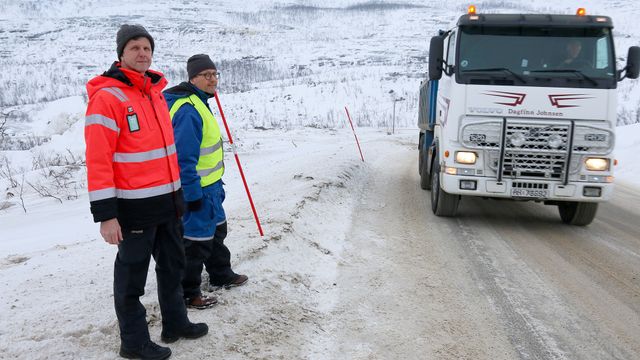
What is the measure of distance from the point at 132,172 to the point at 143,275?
63cm

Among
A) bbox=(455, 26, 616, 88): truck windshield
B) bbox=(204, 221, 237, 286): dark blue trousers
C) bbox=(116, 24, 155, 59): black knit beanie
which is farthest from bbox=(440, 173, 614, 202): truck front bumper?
bbox=(116, 24, 155, 59): black knit beanie

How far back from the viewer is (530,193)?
241 inches

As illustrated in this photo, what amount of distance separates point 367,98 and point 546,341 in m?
33.2

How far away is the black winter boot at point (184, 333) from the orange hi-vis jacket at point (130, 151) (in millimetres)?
780

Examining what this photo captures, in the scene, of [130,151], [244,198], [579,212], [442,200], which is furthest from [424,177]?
[130,151]

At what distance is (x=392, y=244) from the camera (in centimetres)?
571

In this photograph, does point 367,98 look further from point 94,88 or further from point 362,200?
point 94,88

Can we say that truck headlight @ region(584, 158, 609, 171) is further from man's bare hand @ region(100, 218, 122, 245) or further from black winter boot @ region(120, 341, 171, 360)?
man's bare hand @ region(100, 218, 122, 245)

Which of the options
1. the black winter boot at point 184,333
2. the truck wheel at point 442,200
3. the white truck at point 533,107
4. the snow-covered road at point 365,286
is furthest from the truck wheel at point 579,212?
the black winter boot at point 184,333

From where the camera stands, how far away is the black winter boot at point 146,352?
2.79 metres

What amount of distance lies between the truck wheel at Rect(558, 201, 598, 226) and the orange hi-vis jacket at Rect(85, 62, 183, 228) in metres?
5.89

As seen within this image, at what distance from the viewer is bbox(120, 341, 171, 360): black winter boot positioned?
9.17ft

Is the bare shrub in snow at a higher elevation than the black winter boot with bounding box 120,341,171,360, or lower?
lower

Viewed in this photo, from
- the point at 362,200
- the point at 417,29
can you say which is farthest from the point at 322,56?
the point at 362,200
